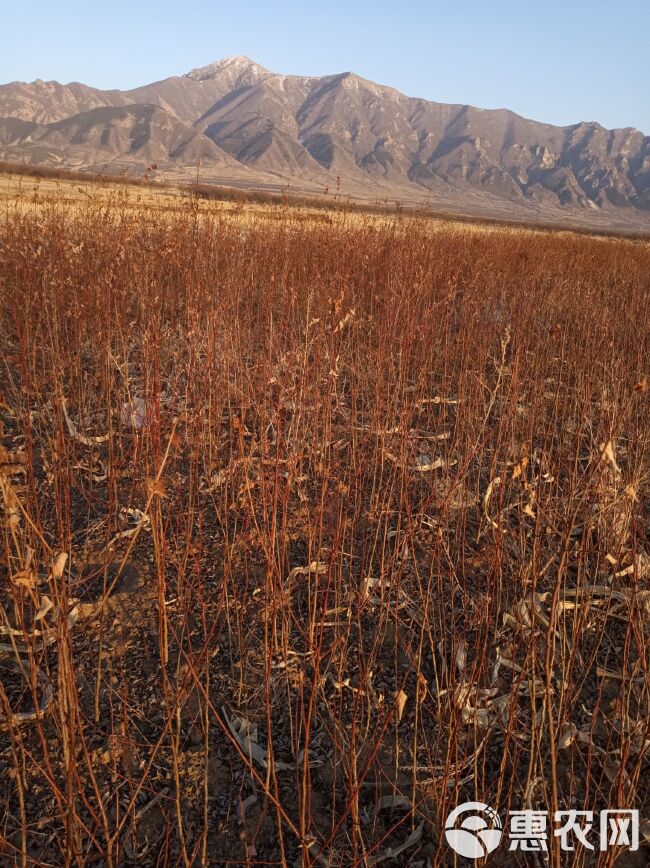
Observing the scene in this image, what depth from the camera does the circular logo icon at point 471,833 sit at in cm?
121

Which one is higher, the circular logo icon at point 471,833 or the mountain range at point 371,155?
the mountain range at point 371,155

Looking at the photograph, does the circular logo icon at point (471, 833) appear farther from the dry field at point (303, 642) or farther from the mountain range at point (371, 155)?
the mountain range at point (371, 155)

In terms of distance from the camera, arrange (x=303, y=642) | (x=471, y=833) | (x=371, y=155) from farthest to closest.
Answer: (x=371, y=155) < (x=303, y=642) < (x=471, y=833)

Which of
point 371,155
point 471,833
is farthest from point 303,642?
point 371,155

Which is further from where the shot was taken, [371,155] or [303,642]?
[371,155]

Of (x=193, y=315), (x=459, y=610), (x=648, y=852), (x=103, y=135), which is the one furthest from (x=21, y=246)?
(x=103, y=135)

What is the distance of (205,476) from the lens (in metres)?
2.66

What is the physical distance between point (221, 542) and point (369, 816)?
1203 millimetres

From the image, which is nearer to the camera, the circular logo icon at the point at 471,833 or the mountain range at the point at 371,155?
the circular logo icon at the point at 471,833

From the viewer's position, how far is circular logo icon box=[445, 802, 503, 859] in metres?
1.21

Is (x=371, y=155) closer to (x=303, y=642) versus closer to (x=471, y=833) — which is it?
(x=303, y=642)

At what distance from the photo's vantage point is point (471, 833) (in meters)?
1.23

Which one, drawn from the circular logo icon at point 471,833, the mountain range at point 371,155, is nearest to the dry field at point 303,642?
the circular logo icon at point 471,833

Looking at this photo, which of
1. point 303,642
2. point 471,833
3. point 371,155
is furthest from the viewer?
point 371,155
